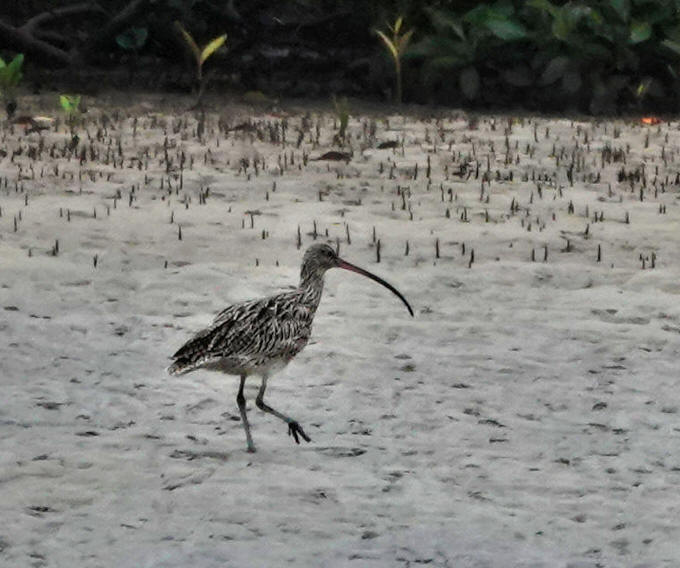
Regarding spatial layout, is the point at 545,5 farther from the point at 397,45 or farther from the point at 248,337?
the point at 248,337

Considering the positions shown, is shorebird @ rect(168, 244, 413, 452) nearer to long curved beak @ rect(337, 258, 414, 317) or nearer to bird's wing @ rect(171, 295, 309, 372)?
bird's wing @ rect(171, 295, 309, 372)

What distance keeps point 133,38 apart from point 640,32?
23.0ft

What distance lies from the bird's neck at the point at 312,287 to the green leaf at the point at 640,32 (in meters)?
11.3

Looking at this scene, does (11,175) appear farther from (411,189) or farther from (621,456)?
(621,456)

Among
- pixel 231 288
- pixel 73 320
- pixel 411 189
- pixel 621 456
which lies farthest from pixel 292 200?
pixel 621 456

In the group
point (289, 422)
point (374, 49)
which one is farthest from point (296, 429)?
point (374, 49)

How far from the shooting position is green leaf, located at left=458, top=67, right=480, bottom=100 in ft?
57.9

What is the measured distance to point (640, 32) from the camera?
1700cm

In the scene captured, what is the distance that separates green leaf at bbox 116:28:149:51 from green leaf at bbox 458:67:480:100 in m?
4.67

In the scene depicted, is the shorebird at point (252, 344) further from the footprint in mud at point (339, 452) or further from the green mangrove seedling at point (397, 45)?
the green mangrove seedling at point (397, 45)

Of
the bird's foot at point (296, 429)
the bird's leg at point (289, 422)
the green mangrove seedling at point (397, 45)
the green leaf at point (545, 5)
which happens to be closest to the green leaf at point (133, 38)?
the green mangrove seedling at point (397, 45)

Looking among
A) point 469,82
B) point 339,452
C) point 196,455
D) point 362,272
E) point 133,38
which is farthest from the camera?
point 133,38

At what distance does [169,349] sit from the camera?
7.27 meters

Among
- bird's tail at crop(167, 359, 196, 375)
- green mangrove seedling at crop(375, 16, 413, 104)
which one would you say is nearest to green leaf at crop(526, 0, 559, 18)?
green mangrove seedling at crop(375, 16, 413, 104)
